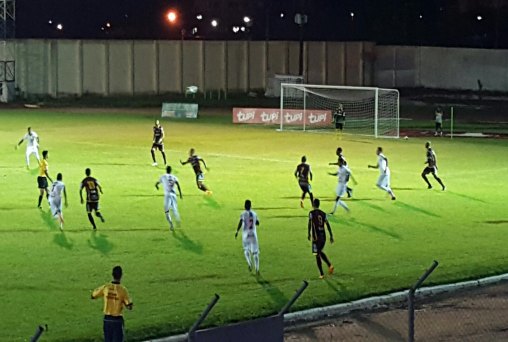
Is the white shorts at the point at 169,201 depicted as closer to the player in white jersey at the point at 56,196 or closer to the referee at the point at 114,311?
the player in white jersey at the point at 56,196

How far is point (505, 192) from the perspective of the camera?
35250 mm

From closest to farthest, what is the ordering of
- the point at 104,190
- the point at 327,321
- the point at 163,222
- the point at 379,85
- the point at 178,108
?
the point at 327,321 < the point at 163,222 < the point at 104,190 < the point at 178,108 < the point at 379,85

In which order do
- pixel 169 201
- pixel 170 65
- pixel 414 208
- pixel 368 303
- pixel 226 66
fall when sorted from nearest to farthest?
pixel 368 303
pixel 169 201
pixel 414 208
pixel 170 65
pixel 226 66

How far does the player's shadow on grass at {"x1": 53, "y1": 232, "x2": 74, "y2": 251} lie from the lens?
81.8 ft

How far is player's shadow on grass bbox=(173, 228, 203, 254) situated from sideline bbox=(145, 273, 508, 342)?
19.3 ft

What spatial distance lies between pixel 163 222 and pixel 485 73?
6398 centimetres

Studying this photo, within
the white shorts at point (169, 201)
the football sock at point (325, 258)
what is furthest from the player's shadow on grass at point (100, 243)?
the football sock at point (325, 258)

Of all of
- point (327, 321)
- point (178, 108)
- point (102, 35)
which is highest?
point (102, 35)

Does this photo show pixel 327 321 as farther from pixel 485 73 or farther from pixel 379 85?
pixel 379 85

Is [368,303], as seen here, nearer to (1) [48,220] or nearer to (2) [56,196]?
(2) [56,196]

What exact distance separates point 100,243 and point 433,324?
10.1m

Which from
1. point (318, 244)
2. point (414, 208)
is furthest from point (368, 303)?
point (414, 208)

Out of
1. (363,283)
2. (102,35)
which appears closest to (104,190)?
(363,283)

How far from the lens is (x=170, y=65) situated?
8994 centimetres
